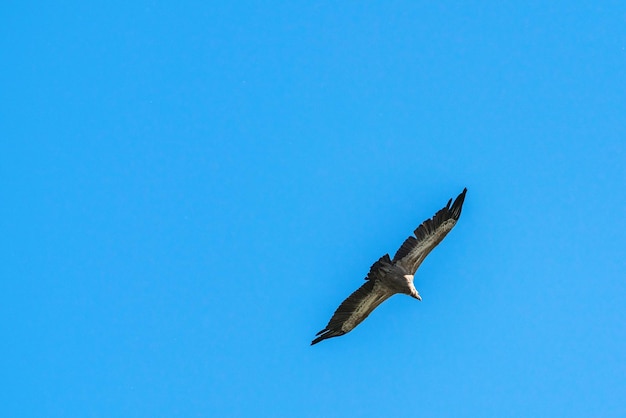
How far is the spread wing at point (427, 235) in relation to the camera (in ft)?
71.7

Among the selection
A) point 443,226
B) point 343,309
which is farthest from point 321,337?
point 443,226

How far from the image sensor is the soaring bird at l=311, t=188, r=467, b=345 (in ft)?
70.7


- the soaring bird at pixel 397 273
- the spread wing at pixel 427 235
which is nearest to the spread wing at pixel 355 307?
the soaring bird at pixel 397 273

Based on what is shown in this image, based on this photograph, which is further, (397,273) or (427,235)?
(427,235)

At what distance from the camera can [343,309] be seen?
73.0ft

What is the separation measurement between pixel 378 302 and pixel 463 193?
3.86 meters

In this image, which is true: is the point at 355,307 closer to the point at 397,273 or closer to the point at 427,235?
the point at 397,273

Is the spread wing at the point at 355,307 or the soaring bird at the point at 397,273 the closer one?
the soaring bird at the point at 397,273

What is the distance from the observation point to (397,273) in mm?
21578

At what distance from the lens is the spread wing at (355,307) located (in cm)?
2206

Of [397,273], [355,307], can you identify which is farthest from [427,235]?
[355,307]

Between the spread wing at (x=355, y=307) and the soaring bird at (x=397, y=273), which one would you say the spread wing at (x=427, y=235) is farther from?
the spread wing at (x=355, y=307)

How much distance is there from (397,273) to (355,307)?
5.60ft

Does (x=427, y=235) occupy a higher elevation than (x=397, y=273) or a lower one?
higher
